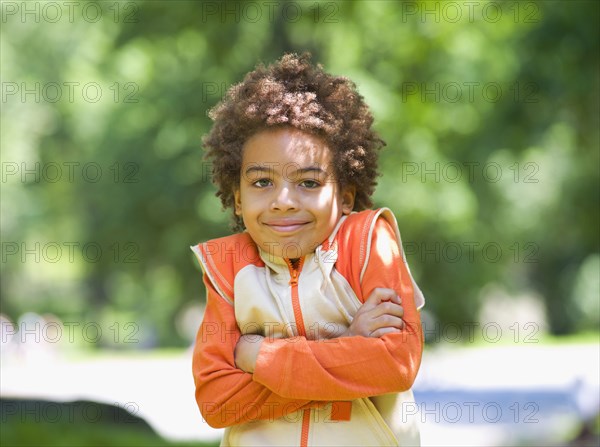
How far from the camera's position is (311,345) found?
114 inches

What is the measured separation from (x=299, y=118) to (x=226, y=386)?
0.93 m

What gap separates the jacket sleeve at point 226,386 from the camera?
295 cm

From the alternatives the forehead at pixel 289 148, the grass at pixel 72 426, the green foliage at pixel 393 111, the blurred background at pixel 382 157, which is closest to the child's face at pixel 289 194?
the forehead at pixel 289 148

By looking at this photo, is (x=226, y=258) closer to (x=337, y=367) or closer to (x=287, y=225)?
(x=287, y=225)

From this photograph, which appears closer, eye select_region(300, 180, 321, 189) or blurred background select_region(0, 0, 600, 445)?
eye select_region(300, 180, 321, 189)

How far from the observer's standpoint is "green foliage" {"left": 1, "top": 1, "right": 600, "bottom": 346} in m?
10.7

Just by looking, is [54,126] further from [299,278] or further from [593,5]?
[299,278]

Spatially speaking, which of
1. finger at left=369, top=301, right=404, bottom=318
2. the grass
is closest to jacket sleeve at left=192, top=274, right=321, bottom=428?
finger at left=369, top=301, right=404, bottom=318

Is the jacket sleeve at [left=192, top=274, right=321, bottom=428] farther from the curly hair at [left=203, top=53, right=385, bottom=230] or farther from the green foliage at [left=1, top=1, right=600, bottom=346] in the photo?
the green foliage at [left=1, top=1, right=600, bottom=346]

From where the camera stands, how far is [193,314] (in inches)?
1145

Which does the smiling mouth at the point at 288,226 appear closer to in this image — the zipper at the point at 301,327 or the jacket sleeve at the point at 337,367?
the zipper at the point at 301,327

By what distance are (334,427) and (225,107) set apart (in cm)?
122

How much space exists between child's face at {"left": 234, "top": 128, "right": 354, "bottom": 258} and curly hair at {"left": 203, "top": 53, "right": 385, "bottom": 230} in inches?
2.1

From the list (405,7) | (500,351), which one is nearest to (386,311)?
(405,7)
